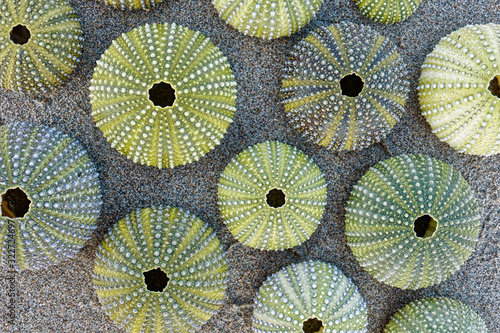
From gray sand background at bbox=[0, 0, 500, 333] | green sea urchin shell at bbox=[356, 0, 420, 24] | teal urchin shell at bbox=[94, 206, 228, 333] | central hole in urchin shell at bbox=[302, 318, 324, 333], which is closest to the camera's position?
teal urchin shell at bbox=[94, 206, 228, 333]

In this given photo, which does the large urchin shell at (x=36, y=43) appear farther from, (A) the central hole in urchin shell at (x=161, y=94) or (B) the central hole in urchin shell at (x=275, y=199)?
(B) the central hole in urchin shell at (x=275, y=199)

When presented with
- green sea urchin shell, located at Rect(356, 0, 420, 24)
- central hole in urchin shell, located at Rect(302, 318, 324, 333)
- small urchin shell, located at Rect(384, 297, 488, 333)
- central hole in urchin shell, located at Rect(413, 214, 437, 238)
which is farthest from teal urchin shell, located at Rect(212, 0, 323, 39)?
small urchin shell, located at Rect(384, 297, 488, 333)

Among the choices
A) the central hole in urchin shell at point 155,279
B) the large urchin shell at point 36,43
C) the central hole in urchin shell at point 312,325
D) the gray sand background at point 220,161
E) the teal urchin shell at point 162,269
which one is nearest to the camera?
the teal urchin shell at point 162,269

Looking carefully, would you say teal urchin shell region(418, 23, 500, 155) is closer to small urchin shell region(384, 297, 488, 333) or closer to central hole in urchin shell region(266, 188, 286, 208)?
small urchin shell region(384, 297, 488, 333)

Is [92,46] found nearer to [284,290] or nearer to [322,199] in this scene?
[322,199]

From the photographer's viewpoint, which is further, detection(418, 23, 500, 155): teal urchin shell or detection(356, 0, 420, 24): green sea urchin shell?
detection(356, 0, 420, 24): green sea urchin shell

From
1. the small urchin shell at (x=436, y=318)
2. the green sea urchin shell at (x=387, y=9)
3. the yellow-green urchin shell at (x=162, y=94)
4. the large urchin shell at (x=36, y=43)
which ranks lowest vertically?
the small urchin shell at (x=436, y=318)

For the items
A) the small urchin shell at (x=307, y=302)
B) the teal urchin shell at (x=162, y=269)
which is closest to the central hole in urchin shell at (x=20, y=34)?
the teal urchin shell at (x=162, y=269)
